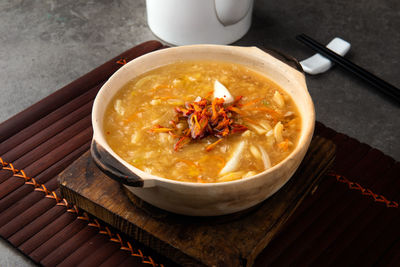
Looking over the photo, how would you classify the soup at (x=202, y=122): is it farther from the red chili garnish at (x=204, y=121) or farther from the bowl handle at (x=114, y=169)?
the bowl handle at (x=114, y=169)

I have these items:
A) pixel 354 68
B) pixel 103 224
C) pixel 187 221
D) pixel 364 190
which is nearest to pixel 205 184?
pixel 187 221

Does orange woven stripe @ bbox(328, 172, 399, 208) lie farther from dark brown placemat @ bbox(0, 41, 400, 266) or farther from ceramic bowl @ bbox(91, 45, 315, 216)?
ceramic bowl @ bbox(91, 45, 315, 216)

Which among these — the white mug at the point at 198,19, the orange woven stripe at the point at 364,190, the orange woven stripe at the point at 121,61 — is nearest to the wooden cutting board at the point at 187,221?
the orange woven stripe at the point at 364,190

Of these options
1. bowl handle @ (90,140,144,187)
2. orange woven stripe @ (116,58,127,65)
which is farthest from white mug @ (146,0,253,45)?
bowl handle @ (90,140,144,187)

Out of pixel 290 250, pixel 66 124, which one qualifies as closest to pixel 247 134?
pixel 290 250

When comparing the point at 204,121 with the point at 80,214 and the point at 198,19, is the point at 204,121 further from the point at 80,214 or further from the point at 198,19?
the point at 198,19

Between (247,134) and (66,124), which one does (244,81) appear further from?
(66,124)

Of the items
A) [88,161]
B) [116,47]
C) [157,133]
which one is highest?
[157,133]
